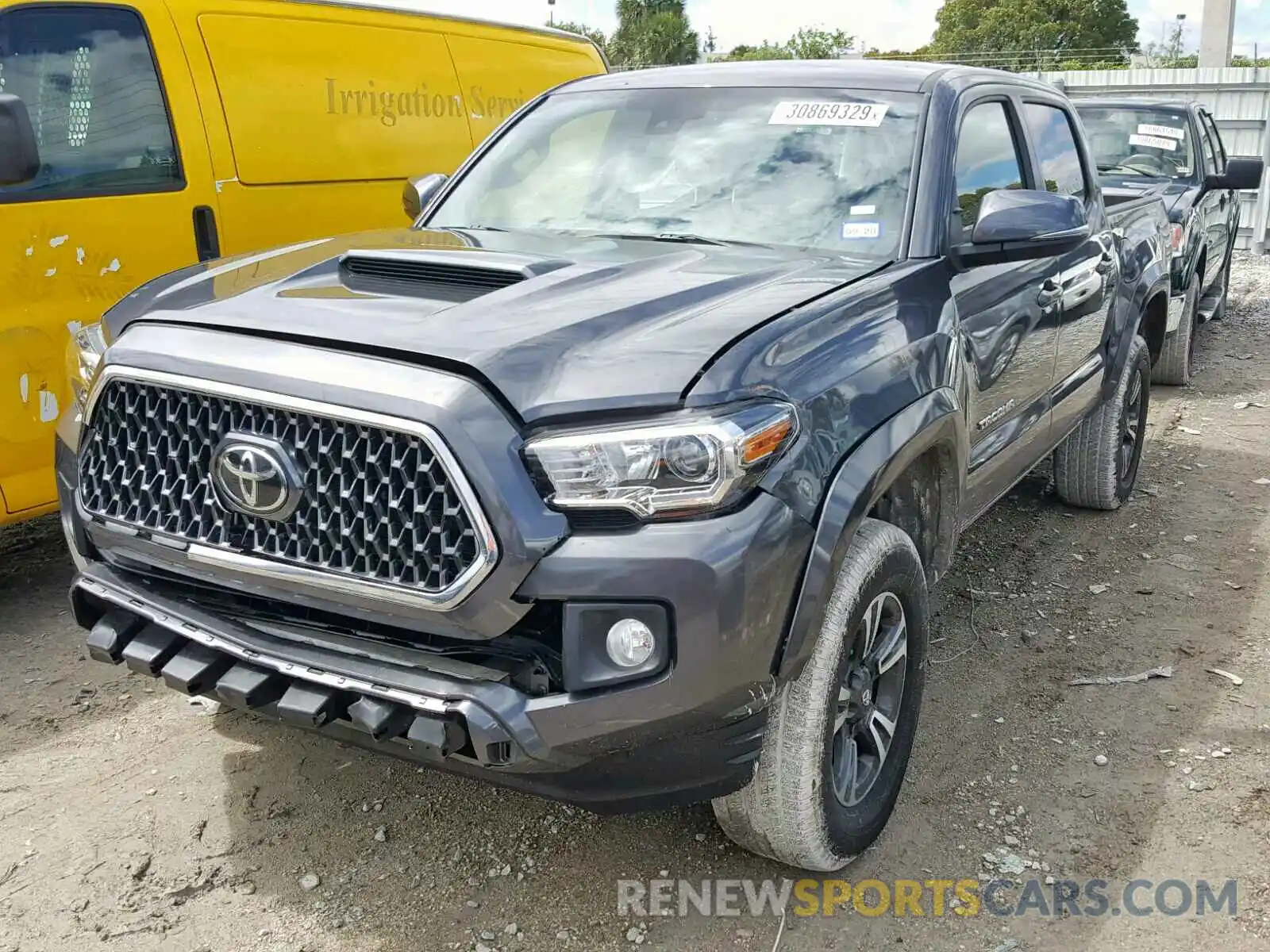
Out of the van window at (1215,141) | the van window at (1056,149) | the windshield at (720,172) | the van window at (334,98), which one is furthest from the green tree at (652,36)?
the windshield at (720,172)

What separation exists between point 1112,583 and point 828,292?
254cm

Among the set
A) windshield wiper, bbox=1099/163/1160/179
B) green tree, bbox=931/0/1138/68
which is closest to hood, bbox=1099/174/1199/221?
windshield wiper, bbox=1099/163/1160/179

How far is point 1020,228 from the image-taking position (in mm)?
3182

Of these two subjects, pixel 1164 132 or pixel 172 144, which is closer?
pixel 172 144

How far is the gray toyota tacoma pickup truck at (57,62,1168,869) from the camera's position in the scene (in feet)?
7.11

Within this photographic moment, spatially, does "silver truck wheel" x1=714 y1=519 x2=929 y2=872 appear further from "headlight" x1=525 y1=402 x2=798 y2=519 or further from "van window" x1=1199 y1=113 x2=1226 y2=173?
"van window" x1=1199 y1=113 x2=1226 y2=173

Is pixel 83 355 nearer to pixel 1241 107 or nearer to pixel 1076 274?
pixel 1076 274

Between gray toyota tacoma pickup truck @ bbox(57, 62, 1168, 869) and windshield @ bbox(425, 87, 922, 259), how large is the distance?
0.06 ft

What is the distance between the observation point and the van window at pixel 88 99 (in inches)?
160

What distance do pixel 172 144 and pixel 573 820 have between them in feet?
9.79

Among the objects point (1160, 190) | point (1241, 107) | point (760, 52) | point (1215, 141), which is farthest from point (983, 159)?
point (760, 52)

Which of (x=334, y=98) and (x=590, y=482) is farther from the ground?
(x=334, y=98)

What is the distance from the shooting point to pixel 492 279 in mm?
2754

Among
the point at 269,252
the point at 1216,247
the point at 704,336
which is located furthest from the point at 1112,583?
the point at 1216,247
